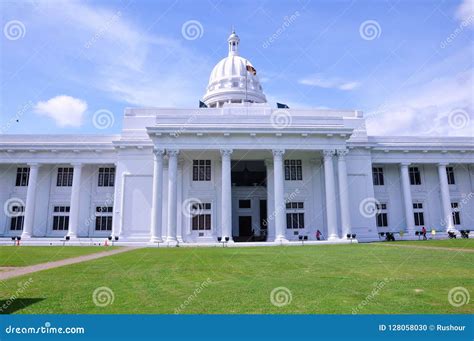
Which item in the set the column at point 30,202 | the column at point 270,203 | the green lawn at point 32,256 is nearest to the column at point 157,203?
the green lawn at point 32,256

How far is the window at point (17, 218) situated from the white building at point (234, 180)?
0.13 m

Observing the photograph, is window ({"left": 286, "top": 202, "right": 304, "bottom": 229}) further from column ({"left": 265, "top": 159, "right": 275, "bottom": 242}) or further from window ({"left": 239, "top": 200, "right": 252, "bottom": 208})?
window ({"left": 239, "top": 200, "right": 252, "bottom": 208})

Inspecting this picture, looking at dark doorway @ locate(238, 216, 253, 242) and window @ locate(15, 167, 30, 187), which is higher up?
window @ locate(15, 167, 30, 187)

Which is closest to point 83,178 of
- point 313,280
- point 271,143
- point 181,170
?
point 181,170

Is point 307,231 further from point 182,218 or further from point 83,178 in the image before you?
point 83,178

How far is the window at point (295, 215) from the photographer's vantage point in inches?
1673

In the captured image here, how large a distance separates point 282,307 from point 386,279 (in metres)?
5.20

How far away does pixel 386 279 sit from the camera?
11133 mm

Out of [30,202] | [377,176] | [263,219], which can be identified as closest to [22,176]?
[30,202]

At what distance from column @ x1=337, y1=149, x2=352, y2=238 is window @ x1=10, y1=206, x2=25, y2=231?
129 ft

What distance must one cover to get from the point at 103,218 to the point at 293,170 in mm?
24553

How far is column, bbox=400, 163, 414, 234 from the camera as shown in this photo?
4346 cm

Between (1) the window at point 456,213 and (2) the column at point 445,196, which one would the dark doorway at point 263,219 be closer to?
(2) the column at point 445,196

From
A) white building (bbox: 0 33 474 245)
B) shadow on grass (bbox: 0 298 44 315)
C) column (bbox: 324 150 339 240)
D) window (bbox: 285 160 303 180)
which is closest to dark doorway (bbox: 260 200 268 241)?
white building (bbox: 0 33 474 245)
